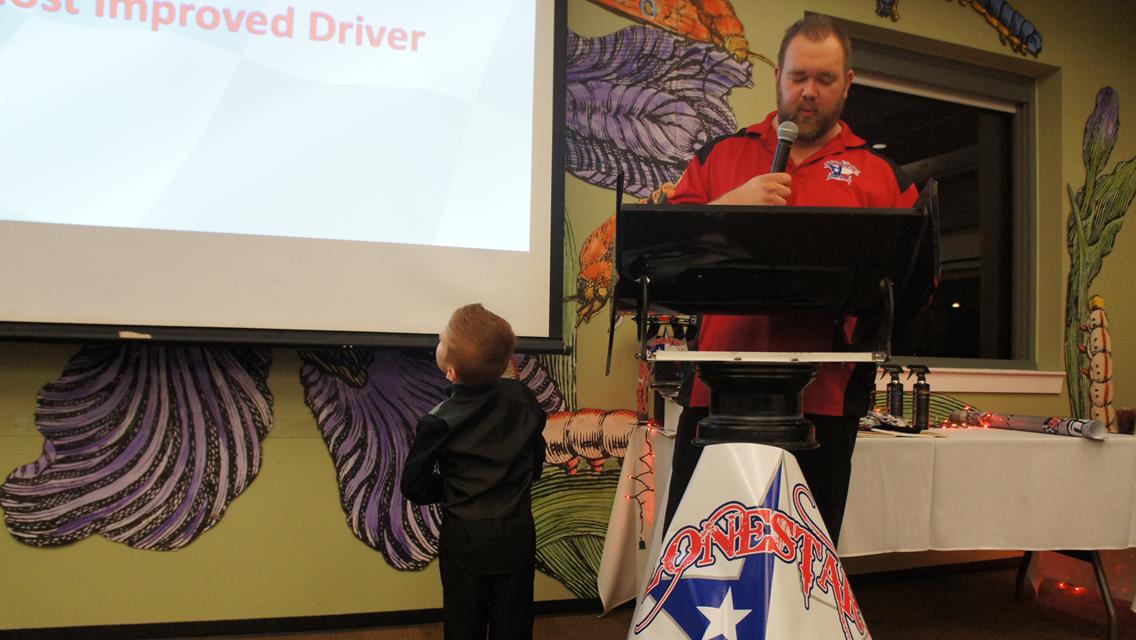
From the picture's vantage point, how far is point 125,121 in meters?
1.99

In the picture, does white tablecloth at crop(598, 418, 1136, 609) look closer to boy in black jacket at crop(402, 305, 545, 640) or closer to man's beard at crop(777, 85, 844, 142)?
boy in black jacket at crop(402, 305, 545, 640)

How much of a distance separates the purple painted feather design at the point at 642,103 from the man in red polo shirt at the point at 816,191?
1.28 m

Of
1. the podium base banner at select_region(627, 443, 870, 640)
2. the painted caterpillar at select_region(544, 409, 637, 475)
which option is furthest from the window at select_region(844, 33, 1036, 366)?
the podium base banner at select_region(627, 443, 870, 640)

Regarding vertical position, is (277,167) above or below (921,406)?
above

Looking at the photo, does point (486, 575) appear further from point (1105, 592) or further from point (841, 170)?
point (1105, 592)

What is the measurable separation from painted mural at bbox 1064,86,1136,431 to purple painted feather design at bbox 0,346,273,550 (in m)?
3.31

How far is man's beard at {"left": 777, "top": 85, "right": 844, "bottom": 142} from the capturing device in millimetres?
1154

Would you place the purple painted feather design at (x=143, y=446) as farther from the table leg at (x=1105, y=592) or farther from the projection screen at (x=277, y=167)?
the table leg at (x=1105, y=592)

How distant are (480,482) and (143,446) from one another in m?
1.13

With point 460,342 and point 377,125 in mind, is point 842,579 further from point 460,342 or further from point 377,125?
point 377,125

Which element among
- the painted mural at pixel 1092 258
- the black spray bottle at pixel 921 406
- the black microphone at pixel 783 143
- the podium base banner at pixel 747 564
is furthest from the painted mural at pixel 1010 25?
the podium base banner at pixel 747 564

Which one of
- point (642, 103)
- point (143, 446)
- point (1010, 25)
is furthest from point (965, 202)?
point (143, 446)

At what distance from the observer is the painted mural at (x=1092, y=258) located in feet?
10.6

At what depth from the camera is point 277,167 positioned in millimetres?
2096
